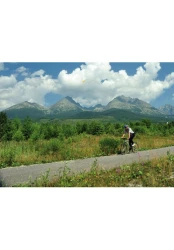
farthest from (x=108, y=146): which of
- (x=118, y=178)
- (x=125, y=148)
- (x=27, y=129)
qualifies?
(x=27, y=129)

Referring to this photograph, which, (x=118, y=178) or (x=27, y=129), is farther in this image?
(x=27, y=129)

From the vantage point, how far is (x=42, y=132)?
102ft

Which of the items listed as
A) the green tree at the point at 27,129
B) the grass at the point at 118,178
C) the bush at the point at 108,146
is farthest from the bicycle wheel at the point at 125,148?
the green tree at the point at 27,129

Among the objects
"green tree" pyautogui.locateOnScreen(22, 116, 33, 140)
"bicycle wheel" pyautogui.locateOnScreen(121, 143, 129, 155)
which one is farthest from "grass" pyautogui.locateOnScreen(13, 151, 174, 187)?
"green tree" pyautogui.locateOnScreen(22, 116, 33, 140)

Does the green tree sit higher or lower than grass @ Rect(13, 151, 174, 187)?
higher

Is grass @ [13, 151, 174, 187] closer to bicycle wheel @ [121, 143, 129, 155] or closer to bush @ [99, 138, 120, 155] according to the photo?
bicycle wheel @ [121, 143, 129, 155]

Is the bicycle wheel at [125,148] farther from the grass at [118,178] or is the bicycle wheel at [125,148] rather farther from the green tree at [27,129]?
the green tree at [27,129]

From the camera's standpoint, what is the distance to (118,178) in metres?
7.25

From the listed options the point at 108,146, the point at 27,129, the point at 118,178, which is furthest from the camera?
the point at 27,129

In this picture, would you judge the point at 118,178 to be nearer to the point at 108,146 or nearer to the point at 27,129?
the point at 108,146

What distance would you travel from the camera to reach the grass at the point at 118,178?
266 inches

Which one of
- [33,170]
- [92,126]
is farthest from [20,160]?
[92,126]

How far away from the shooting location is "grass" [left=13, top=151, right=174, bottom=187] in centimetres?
675

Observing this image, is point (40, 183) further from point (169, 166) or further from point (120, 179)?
point (169, 166)
